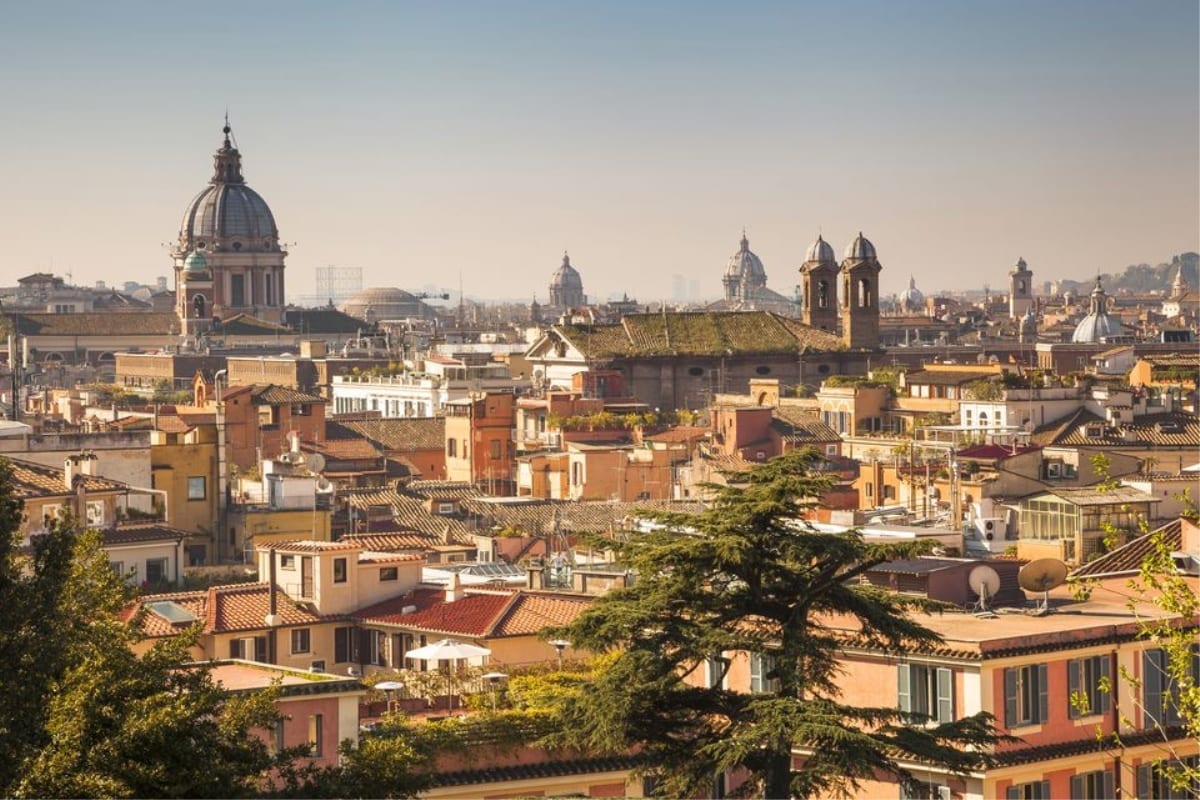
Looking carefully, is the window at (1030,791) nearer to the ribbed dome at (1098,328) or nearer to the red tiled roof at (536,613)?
the red tiled roof at (536,613)

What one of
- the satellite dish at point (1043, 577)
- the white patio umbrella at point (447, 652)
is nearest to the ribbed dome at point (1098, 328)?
the satellite dish at point (1043, 577)

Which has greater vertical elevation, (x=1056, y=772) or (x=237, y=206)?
(x=237, y=206)

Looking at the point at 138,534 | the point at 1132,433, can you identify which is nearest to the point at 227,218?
the point at 1132,433

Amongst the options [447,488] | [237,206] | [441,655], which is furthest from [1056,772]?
[237,206]

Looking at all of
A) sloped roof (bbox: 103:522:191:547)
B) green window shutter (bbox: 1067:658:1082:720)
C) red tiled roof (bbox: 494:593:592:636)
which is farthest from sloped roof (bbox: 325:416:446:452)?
green window shutter (bbox: 1067:658:1082:720)

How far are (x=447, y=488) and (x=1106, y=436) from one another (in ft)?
28.7

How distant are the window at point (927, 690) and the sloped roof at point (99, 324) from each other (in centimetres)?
10184

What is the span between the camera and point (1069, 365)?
77188 millimetres

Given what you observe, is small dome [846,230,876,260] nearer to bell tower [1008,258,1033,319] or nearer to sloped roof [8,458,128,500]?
sloped roof [8,458,128,500]

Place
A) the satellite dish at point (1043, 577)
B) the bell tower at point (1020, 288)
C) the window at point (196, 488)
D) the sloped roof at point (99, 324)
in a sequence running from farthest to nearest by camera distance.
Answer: the bell tower at point (1020, 288)
the sloped roof at point (99, 324)
the window at point (196, 488)
the satellite dish at point (1043, 577)

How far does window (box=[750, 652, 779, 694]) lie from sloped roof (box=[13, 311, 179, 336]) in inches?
3984

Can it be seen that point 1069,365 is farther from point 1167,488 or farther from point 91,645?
point 91,645

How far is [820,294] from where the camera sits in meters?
78.2

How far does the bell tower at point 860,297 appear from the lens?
73.1m
